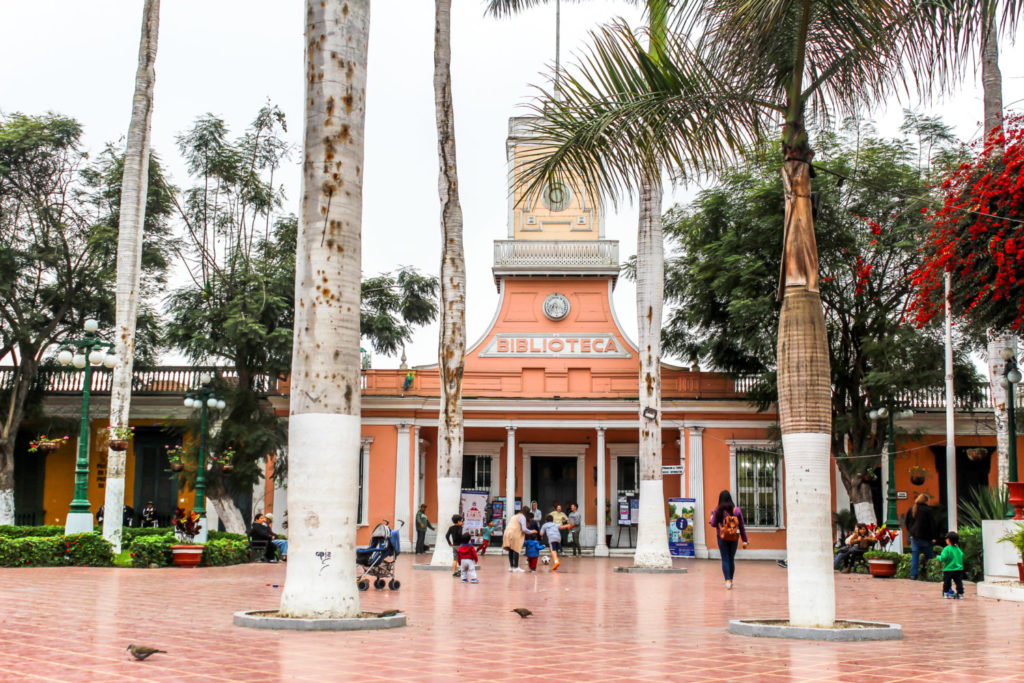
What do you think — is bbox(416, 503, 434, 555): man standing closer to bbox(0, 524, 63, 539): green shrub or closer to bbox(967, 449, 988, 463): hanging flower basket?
bbox(0, 524, 63, 539): green shrub

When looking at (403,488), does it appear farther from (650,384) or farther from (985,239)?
(985,239)

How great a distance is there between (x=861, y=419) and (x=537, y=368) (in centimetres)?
863

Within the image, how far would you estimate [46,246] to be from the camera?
1080 inches

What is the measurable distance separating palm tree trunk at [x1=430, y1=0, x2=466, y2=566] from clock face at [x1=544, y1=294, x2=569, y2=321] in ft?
32.3

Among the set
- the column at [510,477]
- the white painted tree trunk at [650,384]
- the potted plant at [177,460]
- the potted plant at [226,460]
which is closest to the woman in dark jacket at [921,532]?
the white painted tree trunk at [650,384]

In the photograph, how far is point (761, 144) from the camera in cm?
916

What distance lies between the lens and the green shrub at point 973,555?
15727 millimetres

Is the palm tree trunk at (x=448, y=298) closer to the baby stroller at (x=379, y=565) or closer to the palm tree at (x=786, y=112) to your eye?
the baby stroller at (x=379, y=565)

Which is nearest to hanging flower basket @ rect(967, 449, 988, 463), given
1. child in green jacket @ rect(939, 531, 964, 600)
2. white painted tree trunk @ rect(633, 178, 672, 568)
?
white painted tree trunk @ rect(633, 178, 672, 568)

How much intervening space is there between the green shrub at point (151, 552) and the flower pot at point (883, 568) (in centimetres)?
1264

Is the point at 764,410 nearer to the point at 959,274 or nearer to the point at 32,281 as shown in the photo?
the point at 959,274

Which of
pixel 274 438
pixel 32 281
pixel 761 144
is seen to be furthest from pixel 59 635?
pixel 32 281

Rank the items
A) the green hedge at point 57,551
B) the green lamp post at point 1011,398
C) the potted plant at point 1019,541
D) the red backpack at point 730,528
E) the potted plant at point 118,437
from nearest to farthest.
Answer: the potted plant at point 1019,541, the red backpack at point 730,528, the green lamp post at point 1011,398, the green hedge at point 57,551, the potted plant at point 118,437

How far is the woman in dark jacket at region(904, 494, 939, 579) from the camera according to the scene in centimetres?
1617
